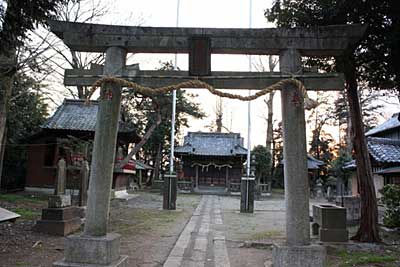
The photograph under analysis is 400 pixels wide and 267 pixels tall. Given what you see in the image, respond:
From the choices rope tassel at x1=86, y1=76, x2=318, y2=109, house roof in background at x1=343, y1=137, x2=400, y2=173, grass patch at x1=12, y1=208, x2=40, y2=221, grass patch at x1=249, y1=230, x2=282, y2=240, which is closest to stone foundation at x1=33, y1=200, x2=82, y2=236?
grass patch at x1=12, y1=208, x2=40, y2=221

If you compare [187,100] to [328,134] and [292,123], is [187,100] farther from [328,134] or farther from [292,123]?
[292,123]

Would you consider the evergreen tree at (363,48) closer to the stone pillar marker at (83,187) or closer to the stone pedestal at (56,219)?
the stone pedestal at (56,219)

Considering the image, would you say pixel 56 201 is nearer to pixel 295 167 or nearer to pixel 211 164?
pixel 295 167

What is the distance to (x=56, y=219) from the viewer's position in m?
10.1

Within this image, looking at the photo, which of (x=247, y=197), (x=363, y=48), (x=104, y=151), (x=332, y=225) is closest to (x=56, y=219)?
(x=104, y=151)

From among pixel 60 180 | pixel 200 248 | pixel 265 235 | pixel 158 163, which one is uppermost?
pixel 158 163

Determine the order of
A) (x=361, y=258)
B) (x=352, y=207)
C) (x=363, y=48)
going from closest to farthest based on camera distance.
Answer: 1. (x=361, y=258)
2. (x=363, y=48)
3. (x=352, y=207)

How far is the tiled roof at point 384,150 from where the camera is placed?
59.3 feet

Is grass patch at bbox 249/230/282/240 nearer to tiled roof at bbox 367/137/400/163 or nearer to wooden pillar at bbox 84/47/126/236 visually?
wooden pillar at bbox 84/47/126/236

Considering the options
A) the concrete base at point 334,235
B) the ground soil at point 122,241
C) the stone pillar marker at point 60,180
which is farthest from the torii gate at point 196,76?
the stone pillar marker at point 60,180

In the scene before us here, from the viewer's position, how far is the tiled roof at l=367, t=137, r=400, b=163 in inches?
712

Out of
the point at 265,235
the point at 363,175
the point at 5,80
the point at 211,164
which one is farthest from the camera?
the point at 211,164

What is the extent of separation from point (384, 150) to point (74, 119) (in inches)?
718

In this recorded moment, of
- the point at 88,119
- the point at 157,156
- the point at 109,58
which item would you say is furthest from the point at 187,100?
the point at 109,58
